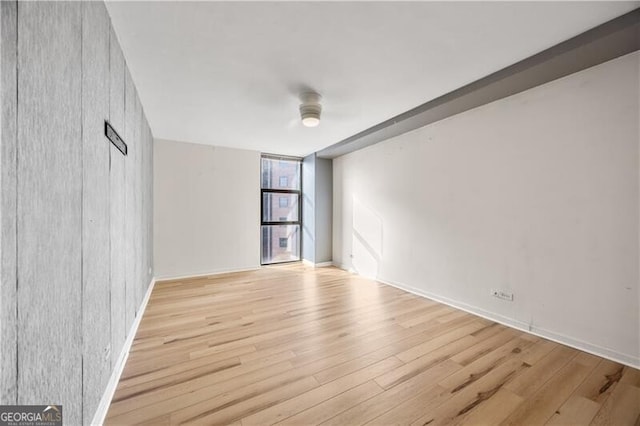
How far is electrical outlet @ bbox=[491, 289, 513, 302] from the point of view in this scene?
2.60m

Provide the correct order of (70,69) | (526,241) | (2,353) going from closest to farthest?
1. (2,353)
2. (70,69)
3. (526,241)

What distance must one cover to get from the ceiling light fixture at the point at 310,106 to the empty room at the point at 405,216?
0.03m

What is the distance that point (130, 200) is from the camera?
2.32 m

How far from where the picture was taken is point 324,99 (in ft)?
9.35

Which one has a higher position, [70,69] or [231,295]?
[70,69]

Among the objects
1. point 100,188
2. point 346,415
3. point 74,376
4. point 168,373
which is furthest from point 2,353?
point 346,415

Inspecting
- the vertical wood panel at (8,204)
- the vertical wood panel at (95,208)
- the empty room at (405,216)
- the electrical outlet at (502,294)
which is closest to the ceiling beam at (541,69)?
the empty room at (405,216)

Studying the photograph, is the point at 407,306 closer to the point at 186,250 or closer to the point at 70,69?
the point at 70,69

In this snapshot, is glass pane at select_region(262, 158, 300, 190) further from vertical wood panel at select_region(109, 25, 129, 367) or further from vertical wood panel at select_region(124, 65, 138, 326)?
vertical wood panel at select_region(109, 25, 129, 367)

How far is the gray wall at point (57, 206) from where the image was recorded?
766mm

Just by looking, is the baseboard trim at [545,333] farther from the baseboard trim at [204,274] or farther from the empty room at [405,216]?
the baseboard trim at [204,274]

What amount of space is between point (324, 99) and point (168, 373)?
2.95 m

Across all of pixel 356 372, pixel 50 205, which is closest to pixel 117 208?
pixel 50 205

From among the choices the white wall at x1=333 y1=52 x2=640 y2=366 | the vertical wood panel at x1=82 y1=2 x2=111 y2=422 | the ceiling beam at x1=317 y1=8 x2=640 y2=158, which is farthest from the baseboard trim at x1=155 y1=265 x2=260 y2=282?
the ceiling beam at x1=317 y1=8 x2=640 y2=158
